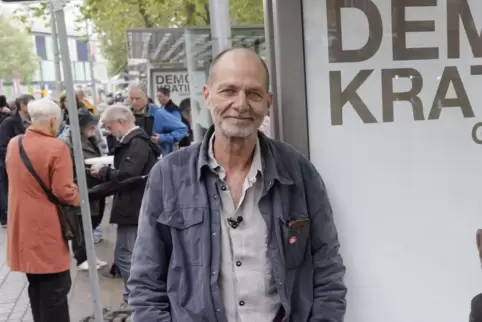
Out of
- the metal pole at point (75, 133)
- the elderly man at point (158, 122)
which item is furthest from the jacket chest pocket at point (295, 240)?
the elderly man at point (158, 122)

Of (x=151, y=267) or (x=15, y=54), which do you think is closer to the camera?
(x=151, y=267)

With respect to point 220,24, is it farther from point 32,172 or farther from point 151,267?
point 32,172

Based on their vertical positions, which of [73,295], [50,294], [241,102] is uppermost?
[241,102]

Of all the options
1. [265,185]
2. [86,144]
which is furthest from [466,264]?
[86,144]

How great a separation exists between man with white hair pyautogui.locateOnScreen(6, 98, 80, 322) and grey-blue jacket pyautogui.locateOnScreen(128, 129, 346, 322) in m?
2.21

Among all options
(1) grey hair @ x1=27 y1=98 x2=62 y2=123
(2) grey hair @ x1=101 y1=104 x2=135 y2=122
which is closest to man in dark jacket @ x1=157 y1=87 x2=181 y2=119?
(2) grey hair @ x1=101 y1=104 x2=135 y2=122

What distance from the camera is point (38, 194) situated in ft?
13.2

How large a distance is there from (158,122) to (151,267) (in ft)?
19.3

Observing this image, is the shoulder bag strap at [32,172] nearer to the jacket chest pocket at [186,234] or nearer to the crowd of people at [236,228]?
the crowd of people at [236,228]

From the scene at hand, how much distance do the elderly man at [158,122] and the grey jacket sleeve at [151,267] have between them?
205 inches

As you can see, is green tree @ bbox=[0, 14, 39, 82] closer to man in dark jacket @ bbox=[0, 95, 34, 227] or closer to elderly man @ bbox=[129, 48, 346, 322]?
man in dark jacket @ bbox=[0, 95, 34, 227]

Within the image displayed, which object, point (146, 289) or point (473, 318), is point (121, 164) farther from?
point (473, 318)

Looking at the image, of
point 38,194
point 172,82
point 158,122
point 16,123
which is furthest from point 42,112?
point 172,82

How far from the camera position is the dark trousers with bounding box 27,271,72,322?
4160mm
